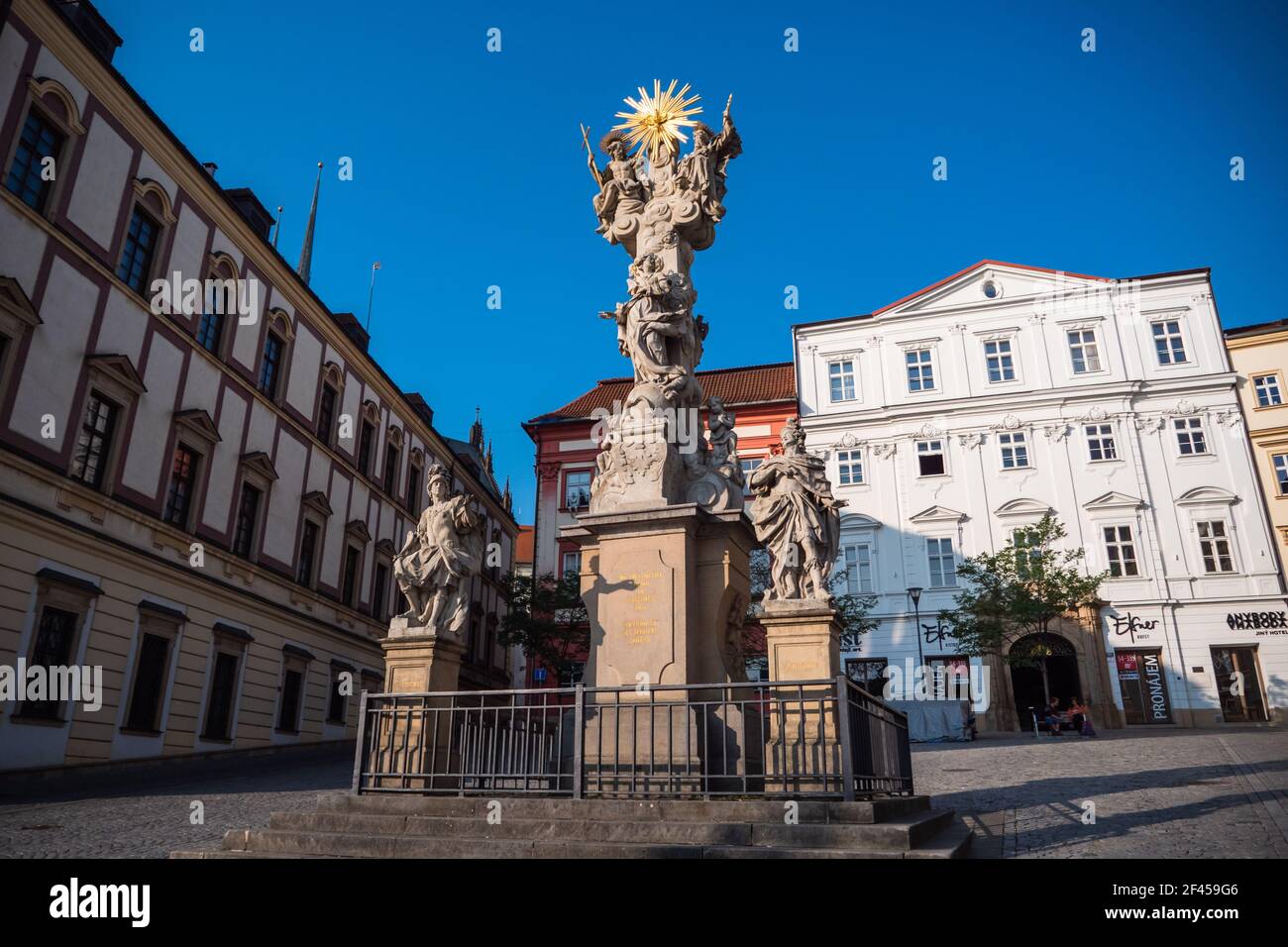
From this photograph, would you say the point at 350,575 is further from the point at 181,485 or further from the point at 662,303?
the point at 662,303

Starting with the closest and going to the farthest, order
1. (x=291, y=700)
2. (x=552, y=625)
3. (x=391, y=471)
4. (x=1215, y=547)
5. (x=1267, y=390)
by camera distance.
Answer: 1. (x=291, y=700)
2. (x=1215, y=547)
3. (x=552, y=625)
4. (x=391, y=471)
5. (x=1267, y=390)

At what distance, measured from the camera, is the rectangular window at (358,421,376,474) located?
33094 millimetres

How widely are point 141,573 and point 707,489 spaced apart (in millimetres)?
15806

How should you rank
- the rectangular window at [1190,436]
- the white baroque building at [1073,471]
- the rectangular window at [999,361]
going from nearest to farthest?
the white baroque building at [1073,471], the rectangular window at [1190,436], the rectangular window at [999,361]

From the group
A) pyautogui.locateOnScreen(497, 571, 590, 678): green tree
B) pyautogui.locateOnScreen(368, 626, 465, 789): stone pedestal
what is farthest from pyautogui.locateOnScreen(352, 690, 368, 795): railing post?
pyautogui.locateOnScreen(497, 571, 590, 678): green tree

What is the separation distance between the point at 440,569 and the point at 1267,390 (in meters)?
40.3

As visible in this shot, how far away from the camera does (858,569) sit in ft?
117

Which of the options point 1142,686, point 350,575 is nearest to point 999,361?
point 1142,686

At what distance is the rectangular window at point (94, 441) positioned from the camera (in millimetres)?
18484

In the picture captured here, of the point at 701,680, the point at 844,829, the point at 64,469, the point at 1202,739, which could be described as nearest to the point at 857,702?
the point at 844,829

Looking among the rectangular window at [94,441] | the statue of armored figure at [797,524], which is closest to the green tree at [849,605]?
the rectangular window at [94,441]

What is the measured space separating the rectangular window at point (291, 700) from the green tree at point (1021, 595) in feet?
71.6

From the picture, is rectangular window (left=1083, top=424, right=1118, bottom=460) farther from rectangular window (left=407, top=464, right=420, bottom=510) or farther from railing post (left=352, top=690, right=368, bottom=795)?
railing post (left=352, top=690, right=368, bottom=795)

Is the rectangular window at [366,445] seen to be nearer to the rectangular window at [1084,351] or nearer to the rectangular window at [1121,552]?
the rectangular window at [1121,552]
